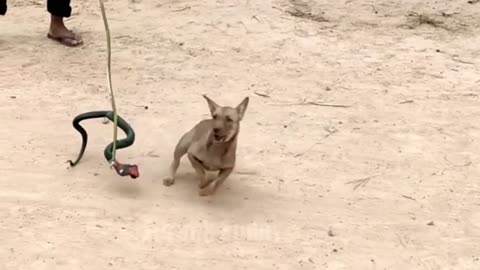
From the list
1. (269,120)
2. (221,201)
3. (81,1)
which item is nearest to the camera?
(221,201)

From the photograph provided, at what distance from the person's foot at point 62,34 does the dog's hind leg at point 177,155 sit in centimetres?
221

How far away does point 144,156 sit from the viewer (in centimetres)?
425

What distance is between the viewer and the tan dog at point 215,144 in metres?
3.68

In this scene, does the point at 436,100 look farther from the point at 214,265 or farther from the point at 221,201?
the point at 214,265

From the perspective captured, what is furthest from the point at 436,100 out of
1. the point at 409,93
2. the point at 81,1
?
the point at 81,1

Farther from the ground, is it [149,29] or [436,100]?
[436,100]

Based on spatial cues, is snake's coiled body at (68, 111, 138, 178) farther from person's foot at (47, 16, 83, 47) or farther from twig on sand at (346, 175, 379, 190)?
person's foot at (47, 16, 83, 47)

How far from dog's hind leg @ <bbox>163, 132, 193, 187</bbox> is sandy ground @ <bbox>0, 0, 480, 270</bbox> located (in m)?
Result: 0.05

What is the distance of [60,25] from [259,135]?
7.06 feet

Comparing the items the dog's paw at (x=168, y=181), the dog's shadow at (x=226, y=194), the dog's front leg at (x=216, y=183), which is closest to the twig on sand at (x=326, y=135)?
the dog's shadow at (x=226, y=194)

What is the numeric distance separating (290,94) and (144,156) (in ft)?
4.14

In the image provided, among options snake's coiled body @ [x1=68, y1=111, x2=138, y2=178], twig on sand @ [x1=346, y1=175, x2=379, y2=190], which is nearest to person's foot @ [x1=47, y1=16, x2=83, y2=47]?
snake's coiled body @ [x1=68, y1=111, x2=138, y2=178]

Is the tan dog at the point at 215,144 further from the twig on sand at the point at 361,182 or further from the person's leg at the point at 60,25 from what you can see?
the person's leg at the point at 60,25

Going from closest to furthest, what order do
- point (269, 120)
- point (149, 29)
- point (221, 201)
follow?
point (221, 201) → point (269, 120) → point (149, 29)
